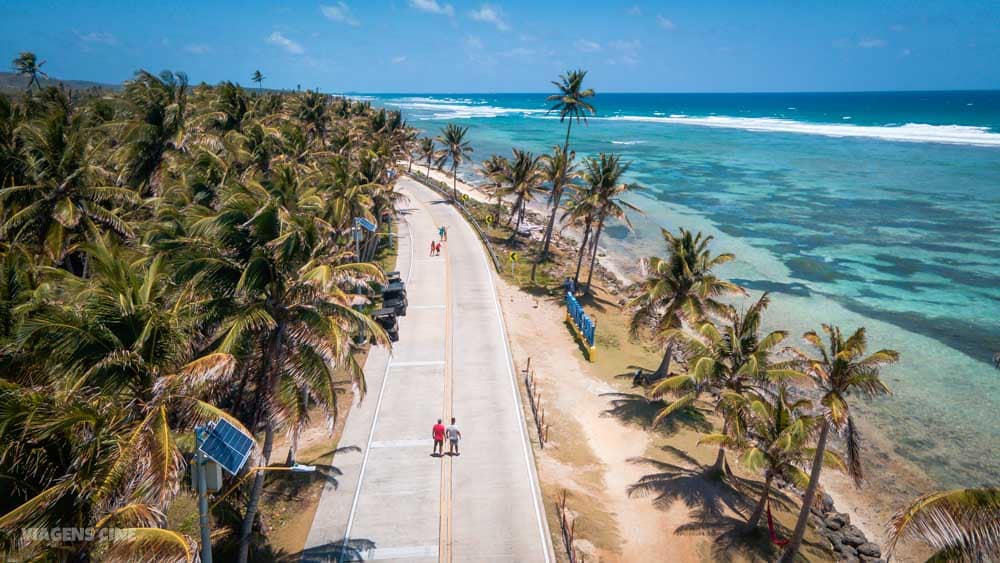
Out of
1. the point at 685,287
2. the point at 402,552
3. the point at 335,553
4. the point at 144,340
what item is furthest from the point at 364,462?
the point at 685,287

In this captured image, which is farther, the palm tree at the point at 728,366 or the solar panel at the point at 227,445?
the palm tree at the point at 728,366

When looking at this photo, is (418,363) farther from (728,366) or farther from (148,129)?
(148,129)

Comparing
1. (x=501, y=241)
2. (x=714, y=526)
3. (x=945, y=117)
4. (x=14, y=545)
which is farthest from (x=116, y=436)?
(x=945, y=117)

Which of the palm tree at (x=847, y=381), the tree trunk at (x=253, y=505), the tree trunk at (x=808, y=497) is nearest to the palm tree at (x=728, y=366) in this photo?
the tree trunk at (x=808, y=497)

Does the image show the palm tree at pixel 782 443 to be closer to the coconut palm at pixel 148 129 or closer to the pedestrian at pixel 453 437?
the pedestrian at pixel 453 437

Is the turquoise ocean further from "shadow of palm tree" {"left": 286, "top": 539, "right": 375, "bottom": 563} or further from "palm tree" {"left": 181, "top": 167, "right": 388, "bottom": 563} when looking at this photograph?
"palm tree" {"left": 181, "top": 167, "right": 388, "bottom": 563}

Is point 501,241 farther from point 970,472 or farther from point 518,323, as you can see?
point 970,472
